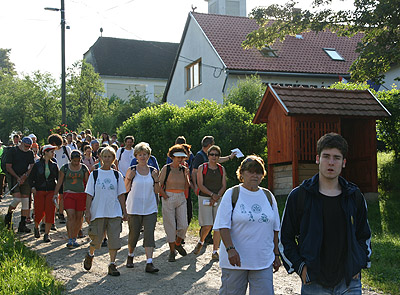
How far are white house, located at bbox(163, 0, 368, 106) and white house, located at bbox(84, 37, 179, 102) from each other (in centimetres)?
2179

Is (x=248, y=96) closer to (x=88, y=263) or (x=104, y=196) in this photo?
(x=104, y=196)

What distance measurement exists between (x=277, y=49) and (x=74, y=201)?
22928 millimetres

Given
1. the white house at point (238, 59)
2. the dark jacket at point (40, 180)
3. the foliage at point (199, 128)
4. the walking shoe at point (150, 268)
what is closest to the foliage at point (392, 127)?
the foliage at point (199, 128)

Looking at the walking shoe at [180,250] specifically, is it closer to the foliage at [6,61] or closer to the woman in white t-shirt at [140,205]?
the woman in white t-shirt at [140,205]

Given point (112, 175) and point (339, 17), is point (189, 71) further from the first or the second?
point (112, 175)

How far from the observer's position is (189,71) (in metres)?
33.3

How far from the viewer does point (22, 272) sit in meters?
7.58

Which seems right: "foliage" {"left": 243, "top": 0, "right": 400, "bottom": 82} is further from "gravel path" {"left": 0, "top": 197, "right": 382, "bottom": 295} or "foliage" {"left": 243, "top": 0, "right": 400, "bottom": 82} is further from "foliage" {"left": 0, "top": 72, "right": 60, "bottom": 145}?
"foliage" {"left": 0, "top": 72, "right": 60, "bottom": 145}

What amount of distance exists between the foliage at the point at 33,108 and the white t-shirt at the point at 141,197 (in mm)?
31431

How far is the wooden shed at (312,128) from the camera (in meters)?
14.0

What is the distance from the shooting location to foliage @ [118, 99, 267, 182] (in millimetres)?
17453

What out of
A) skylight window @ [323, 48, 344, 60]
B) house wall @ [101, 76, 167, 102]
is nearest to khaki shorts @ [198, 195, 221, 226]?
skylight window @ [323, 48, 344, 60]

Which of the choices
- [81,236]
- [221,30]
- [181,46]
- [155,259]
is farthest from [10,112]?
[155,259]

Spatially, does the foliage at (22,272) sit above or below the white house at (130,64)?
below
